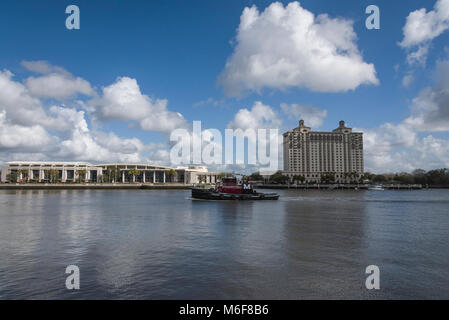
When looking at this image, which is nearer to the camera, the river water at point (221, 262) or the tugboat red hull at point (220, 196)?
the river water at point (221, 262)

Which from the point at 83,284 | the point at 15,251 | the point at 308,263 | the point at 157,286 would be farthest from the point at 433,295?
the point at 15,251

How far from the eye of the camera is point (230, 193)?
8312cm

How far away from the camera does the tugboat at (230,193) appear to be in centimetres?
8125

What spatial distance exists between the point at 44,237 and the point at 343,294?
2563cm

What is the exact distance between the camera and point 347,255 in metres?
21.2

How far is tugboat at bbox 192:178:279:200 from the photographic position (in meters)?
81.2

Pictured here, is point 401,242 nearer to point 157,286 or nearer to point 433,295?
point 433,295
